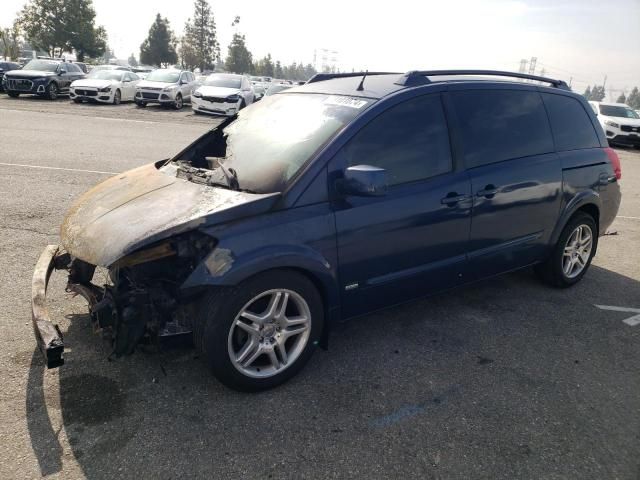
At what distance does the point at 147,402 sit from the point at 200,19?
8649cm

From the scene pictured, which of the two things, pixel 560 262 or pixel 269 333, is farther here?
pixel 560 262

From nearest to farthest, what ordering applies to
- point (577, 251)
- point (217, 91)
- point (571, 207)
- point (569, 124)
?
point (571, 207) → point (569, 124) → point (577, 251) → point (217, 91)

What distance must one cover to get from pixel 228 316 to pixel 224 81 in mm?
20134

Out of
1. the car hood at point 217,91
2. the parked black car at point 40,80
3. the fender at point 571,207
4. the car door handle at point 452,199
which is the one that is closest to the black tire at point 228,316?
the car door handle at point 452,199

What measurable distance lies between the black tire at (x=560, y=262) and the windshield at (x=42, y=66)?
2414 cm

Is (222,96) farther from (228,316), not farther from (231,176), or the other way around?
(228,316)

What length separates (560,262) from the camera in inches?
183

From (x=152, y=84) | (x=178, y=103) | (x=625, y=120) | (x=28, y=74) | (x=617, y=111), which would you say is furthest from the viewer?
(x=178, y=103)

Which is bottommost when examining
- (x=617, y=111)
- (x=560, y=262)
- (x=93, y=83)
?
(x=560, y=262)

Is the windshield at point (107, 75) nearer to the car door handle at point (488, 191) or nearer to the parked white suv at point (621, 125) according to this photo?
the parked white suv at point (621, 125)

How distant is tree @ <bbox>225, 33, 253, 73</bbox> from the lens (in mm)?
81625

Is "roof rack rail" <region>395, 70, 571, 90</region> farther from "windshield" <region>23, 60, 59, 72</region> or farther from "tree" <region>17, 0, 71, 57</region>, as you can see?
"tree" <region>17, 0, 71, 57</region>

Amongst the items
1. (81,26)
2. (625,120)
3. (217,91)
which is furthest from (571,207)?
(81,26)

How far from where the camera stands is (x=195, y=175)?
3514 millimetres
